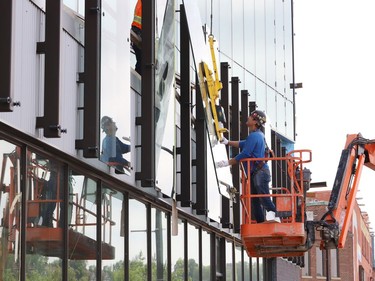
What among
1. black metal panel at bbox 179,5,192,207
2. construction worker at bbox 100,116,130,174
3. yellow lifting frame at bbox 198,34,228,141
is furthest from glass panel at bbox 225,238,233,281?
construction worker at bbox 100,116,130,174

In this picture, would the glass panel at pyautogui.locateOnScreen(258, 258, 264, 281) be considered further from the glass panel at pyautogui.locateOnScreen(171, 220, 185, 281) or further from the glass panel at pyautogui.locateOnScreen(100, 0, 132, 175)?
the glass panel at pyautogui.locateOnScreen(100, 0, 132, 175)

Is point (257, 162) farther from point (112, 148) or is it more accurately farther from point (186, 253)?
point (112, 148)

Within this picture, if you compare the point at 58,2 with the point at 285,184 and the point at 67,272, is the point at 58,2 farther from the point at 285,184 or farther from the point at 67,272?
the point at 285,184

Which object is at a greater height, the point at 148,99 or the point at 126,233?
the point at 148,99

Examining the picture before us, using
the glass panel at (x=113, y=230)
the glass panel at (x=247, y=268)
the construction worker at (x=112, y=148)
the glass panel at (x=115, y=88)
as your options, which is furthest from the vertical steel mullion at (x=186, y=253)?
the glass panel at (x=247, y=268)

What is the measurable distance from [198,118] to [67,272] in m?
7.17

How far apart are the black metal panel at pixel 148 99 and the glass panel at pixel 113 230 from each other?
0.53 meters

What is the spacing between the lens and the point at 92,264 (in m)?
13.5

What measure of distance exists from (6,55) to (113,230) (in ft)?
16.2

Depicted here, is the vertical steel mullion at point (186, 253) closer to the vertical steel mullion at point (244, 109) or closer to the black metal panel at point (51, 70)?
the vertical steel mullion at point (244, 109)

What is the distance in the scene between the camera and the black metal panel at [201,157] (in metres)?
18.8

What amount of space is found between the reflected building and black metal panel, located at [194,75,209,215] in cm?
2

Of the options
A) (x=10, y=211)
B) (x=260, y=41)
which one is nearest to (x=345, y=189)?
(x=10, y=211)

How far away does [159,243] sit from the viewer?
57.0 feet
